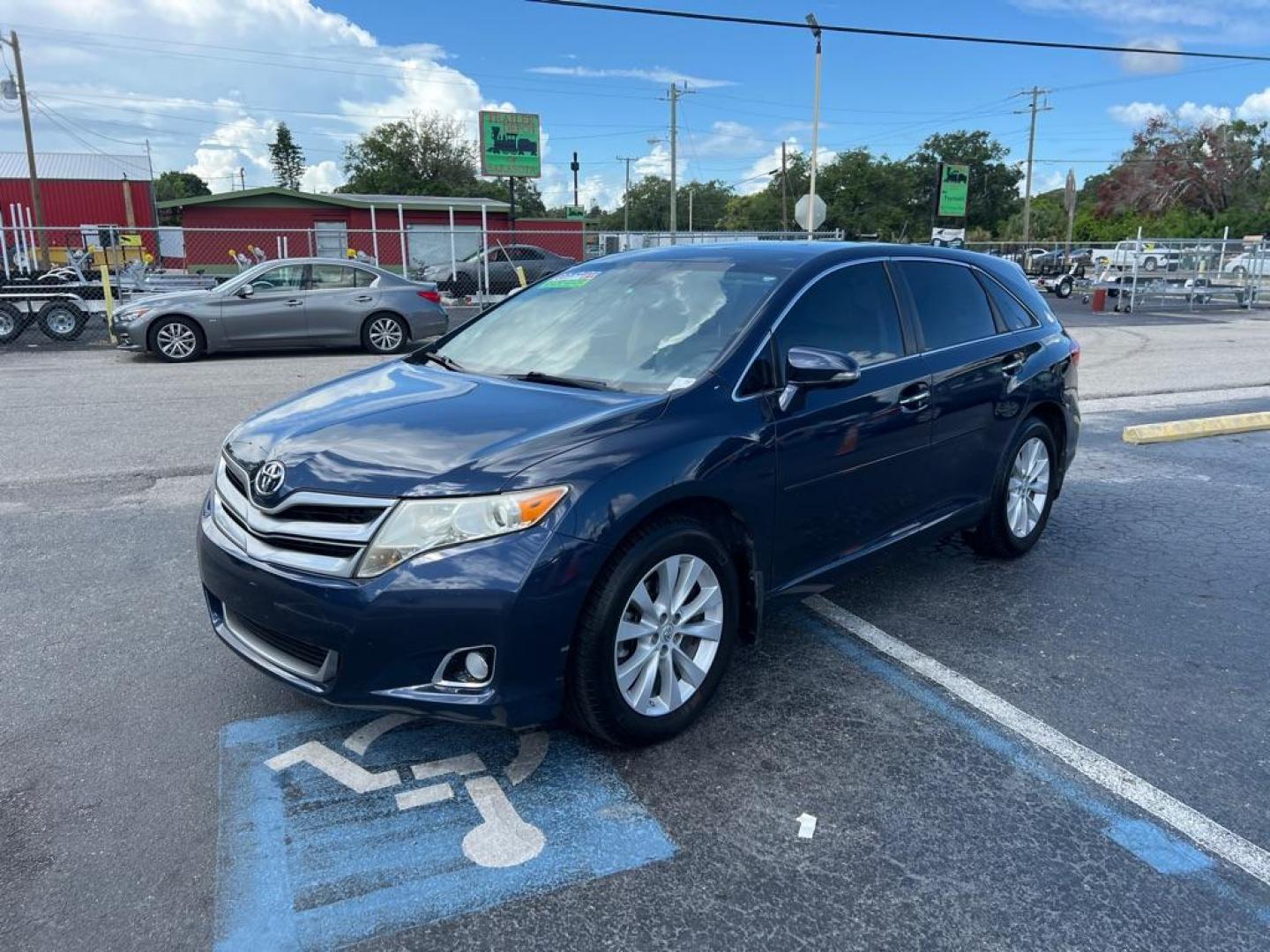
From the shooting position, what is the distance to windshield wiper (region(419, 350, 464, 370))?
4059 millimetres

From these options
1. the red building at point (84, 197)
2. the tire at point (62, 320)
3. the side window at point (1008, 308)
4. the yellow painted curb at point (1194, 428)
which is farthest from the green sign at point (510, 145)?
the side window at point (1008, 308)

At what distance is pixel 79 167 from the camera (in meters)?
51.5

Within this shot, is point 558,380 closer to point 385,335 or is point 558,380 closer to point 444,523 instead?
point 444,523

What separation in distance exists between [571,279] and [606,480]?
1904 mm

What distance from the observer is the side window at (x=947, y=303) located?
14.5ft

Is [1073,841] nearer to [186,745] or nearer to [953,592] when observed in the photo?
[953,592]

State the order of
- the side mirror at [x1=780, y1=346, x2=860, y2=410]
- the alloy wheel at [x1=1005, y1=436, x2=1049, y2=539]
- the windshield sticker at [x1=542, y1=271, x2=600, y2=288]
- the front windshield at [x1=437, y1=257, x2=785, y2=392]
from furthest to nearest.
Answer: the alloy wheel at [x1=1005, y1=436, x2=1049, y2=539] < the windshield sticker at [x1=542, y1=271, x2=600, y2=288] < the front windshield at [x1=437, y1=257, x2=785, y2=392] < the side mirror at [x1=780, y1=346, x2=860, y2=410]

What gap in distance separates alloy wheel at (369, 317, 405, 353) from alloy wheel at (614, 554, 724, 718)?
12.2 metres

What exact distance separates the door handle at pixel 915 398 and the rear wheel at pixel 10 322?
51.1 ft

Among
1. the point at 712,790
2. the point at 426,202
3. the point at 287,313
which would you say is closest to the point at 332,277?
the point at 287,313

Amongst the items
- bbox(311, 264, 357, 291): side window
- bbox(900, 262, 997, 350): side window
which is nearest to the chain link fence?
bbox(311, 264, 357, 291): side window

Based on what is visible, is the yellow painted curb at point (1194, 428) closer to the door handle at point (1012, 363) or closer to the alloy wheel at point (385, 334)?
the door handle at point (1012, 363)

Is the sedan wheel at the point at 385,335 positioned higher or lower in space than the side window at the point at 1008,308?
lower

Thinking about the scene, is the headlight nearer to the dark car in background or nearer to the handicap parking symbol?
the handicap parking symbol
